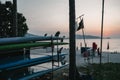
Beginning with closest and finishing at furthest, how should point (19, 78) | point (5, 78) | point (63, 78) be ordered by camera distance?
point (5, 78)
point (19, 78)
point (63, 78)

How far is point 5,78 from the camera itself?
320 inches

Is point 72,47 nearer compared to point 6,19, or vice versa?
point 72,47

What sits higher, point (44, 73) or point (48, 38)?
point (48, 38)

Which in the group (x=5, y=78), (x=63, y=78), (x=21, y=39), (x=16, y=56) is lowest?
(x=63, y=78)

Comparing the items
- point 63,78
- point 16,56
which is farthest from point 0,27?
point 16,56

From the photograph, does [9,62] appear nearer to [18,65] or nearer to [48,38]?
[18,65]

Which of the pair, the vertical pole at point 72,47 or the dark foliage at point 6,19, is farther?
the dark foliage at point 6,19

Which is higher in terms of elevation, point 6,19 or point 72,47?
point 6,19

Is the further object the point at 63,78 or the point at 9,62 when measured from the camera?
the point at 63,78

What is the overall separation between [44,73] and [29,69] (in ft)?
2.20

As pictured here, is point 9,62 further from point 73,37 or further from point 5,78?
point 73,37

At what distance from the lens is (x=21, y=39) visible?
27.8ft

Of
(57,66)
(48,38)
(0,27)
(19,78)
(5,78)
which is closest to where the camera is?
(5,78)

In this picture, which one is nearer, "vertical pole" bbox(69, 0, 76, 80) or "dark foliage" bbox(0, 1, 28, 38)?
"vertical pole" bbox(69, 0, 76, 80)
